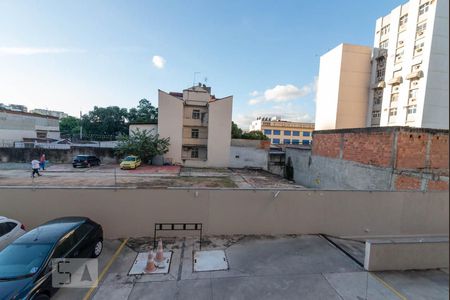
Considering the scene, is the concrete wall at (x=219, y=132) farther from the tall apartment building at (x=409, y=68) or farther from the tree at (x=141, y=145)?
the tall apartment building at (x=409, y=68)

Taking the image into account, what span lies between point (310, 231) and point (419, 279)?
3.07 metres

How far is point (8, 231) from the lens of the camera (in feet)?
19.2

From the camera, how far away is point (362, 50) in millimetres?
36094

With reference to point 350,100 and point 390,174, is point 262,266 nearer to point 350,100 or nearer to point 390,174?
point 390,174

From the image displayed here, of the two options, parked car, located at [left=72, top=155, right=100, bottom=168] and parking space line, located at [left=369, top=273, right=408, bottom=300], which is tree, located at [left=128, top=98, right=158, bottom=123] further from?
parking space line, located at [left=369, top=273, right=408, bottom=300]

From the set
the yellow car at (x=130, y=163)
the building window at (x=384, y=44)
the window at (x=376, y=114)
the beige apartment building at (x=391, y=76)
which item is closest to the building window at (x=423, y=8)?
the beige apartment building at (x=391, y=76)

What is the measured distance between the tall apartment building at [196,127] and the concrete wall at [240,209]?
21478 mm

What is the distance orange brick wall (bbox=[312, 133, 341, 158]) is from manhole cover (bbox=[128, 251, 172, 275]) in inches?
495

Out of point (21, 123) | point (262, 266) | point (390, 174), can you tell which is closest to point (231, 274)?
point (262, 266)

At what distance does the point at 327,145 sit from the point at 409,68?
2522 centimetres

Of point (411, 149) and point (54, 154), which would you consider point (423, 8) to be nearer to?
point (411, 149)

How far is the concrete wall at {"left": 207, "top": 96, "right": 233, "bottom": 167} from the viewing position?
29156 millimetres

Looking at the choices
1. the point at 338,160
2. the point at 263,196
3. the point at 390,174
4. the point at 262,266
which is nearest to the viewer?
the point at 262,266

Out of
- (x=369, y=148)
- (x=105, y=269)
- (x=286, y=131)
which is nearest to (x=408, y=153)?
(x=369, y=148)
